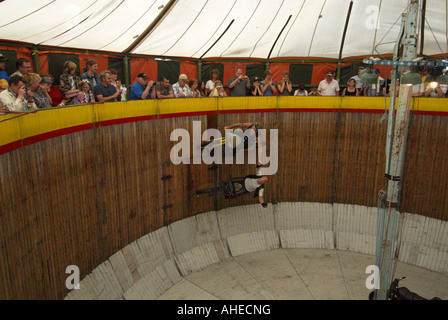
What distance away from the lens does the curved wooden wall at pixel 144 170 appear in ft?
12.5

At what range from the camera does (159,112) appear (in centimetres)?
664

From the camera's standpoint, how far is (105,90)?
19.2 feet

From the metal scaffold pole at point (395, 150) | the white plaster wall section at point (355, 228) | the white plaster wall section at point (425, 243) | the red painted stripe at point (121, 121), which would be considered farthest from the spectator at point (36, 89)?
the white plaster wall section at point (425, 243)

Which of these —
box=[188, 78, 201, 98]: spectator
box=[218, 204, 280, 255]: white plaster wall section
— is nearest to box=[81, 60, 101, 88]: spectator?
box=[188, 78, 201, 98]: spectator

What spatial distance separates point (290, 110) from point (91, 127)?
15.5 feet

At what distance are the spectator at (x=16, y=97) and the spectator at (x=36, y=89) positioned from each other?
0.15m

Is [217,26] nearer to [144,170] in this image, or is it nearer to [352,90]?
[352,90]

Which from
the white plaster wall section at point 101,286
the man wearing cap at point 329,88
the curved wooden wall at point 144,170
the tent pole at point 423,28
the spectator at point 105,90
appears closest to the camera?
the curved wooden wall at point 144,170

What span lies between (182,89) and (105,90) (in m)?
1.93

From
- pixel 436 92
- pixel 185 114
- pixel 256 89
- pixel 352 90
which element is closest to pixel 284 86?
pixel 256 89

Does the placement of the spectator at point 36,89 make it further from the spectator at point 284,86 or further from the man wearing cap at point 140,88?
the spectator at point 284,86

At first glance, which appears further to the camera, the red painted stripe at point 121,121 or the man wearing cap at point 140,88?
the man wearing cap at point 140,88

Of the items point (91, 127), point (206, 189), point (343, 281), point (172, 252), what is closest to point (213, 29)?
point (206, 189)

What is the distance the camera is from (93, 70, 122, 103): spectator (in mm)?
5746
